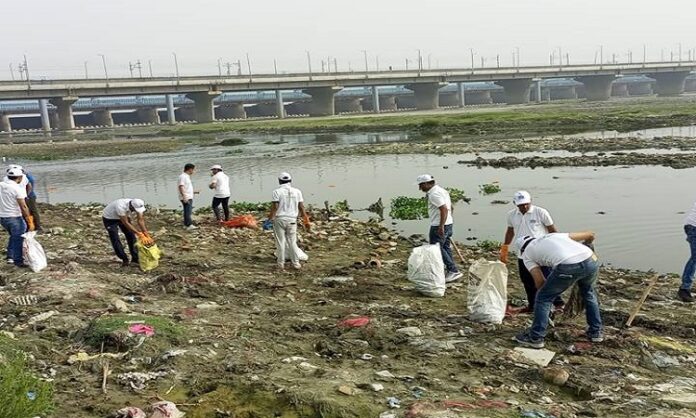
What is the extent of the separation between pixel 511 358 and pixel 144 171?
31.5 meters

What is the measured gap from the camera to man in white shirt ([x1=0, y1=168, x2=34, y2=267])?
33.8 ft

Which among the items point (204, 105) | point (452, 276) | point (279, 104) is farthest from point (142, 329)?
point (279, 104)

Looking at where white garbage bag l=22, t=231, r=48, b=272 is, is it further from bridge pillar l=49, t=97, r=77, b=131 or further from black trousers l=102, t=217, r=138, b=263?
bridge pillar l=49, t=97, r=77, b=131

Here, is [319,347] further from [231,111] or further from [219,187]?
[231,111]

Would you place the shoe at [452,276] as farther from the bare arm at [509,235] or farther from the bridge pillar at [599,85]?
the bridge pillar at [599,85]

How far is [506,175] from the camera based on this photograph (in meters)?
A: 24.8

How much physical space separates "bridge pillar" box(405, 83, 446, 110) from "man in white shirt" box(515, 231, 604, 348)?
324 feet

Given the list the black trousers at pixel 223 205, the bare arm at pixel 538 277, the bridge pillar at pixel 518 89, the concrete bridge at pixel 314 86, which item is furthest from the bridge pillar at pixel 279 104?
the bare arm at pixel 538 277

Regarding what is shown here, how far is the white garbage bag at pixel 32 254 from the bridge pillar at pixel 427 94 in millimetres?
96450

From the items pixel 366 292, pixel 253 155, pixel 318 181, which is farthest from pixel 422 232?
pixel 253 155

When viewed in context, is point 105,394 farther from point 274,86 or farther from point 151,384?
point 274,86

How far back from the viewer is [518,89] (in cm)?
11406

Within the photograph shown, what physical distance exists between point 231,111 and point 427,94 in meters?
37.9

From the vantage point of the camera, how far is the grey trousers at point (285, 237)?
424 inches
